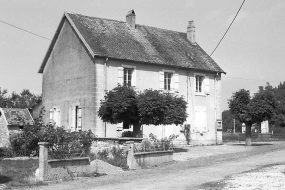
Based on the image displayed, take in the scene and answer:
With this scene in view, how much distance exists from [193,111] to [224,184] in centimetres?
1873

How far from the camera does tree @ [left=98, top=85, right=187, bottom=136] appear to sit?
22.9 meters

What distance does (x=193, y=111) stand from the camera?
31328mm

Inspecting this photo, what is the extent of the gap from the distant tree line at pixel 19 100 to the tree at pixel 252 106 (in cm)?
2918

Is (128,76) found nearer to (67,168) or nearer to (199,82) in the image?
(199,82)

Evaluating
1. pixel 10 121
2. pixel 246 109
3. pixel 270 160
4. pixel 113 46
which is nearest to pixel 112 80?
pixel 113 46

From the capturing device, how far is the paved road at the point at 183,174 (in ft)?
43.9

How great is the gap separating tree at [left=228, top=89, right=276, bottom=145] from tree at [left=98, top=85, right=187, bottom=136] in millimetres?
6457

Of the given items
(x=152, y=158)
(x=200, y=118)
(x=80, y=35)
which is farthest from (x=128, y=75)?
(x=152, y=158)

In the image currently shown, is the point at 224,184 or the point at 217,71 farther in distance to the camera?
the point at 217,71

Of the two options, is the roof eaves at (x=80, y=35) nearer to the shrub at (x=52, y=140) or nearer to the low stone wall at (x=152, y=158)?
the shrub at (x=52, y=140)

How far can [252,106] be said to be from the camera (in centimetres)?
2855

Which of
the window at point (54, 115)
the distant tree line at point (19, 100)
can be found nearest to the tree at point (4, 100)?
the distant tree line at point (19, 100)

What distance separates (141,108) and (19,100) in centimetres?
3936

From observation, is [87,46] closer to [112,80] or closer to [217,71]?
[112,80]
